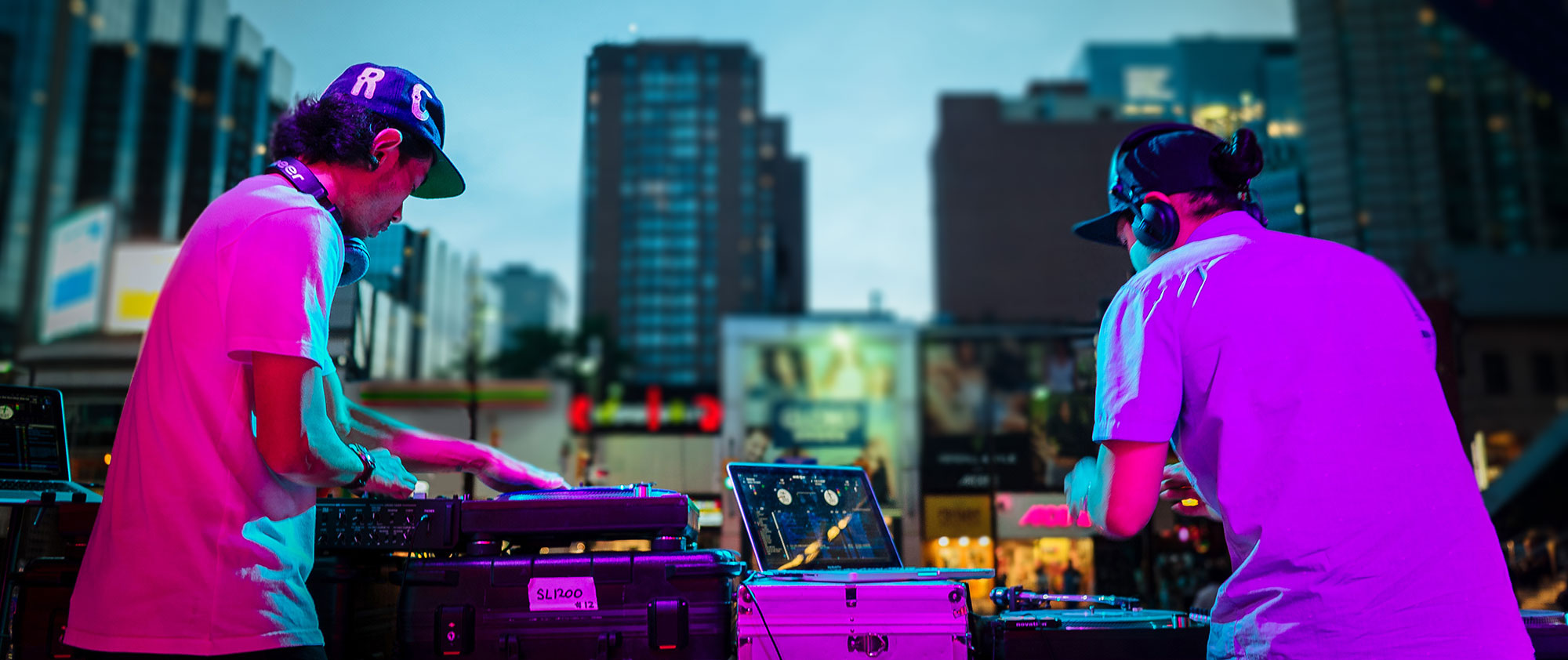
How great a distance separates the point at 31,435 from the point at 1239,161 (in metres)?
3.71

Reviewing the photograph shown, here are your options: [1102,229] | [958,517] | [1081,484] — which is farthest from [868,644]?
[958,517]

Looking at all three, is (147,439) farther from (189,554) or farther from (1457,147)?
(1457,147)

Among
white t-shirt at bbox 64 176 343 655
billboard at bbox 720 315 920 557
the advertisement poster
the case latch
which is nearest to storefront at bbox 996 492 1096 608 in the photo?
the case latch

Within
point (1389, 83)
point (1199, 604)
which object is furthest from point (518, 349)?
point (1199, 604)

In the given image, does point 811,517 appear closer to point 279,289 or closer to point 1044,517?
point 279,289

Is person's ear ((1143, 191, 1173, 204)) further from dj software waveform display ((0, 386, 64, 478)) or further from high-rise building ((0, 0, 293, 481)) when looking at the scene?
high-rise building ((0, 0, 293, 481))

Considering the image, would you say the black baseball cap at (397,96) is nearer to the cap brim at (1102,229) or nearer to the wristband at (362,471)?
the wristband at (362,471)

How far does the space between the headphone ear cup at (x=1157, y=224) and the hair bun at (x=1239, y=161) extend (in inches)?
4.2

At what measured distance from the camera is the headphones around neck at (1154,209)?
5.75 ft

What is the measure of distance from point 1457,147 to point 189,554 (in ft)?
250

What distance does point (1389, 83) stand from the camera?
61781 millimetres

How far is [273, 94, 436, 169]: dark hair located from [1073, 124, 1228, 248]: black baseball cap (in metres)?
1.42

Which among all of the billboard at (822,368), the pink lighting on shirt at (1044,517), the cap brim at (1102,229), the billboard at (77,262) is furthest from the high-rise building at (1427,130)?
the cap brim at (1102,229)

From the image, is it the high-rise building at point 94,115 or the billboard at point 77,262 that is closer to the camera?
the billboard at point 77,262
